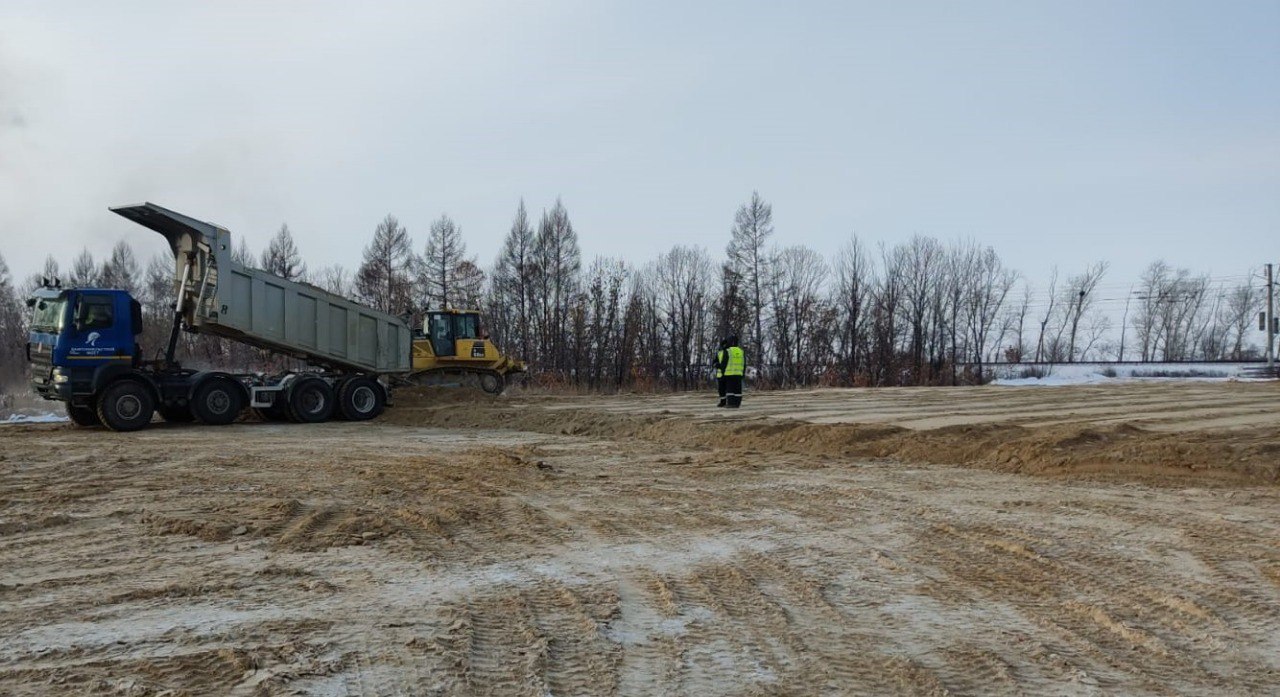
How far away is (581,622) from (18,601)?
3.32 meters

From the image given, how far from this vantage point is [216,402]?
19.8 meters

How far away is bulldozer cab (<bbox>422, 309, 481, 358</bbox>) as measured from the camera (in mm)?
27531

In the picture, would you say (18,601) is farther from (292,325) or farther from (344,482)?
(292,325)

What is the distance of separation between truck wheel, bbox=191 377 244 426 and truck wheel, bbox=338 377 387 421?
2.34 metres

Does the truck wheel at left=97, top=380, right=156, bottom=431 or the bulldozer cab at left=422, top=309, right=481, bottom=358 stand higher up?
the bulldozer cab at left=422, top=309, right=481, bottom=358

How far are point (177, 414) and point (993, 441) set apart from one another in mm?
16334

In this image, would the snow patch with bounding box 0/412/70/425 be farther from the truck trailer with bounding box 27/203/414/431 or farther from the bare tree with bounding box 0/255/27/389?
the bare tree with bounding box 0/255/27/389

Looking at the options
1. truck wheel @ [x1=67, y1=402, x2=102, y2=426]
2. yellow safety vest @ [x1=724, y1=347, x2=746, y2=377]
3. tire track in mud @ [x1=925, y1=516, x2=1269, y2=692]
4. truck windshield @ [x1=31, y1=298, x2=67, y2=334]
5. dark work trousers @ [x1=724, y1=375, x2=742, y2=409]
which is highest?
truck windshield @ [x1=31, y1=298, x2=67, y2=334]

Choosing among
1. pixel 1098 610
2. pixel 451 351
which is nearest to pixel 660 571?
pixel 1098 610

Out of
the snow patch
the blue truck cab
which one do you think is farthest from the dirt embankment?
the snow patch

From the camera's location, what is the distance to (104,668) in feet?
14.0

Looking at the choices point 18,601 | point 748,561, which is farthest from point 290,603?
point 748,561

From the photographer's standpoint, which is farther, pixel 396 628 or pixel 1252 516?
pixel 1252 516

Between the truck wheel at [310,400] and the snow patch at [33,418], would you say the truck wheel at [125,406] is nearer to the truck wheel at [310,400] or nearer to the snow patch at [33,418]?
the truck wheel at [310,400]
